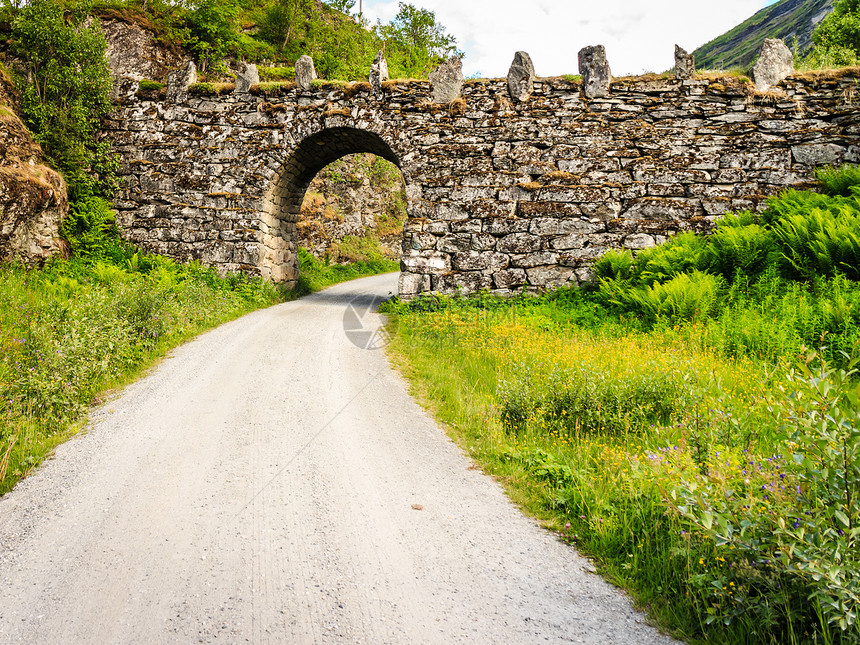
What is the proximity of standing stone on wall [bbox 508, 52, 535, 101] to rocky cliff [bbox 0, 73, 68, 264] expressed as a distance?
10609 millimetres

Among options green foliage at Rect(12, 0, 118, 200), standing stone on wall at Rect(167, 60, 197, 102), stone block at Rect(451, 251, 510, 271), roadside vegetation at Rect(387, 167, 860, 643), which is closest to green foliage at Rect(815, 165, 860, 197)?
roadside vegetation at Rect(387, 167, 860, 643)

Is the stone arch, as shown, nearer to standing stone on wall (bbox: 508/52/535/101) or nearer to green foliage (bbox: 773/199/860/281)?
standing stone on wall (bbox: 508/52/535/101)

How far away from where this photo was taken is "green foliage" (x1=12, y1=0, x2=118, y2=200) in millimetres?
10977

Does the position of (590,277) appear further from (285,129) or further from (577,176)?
(285,129)

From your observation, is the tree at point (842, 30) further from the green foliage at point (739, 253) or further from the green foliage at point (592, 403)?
the green foliage at point (592, 403)

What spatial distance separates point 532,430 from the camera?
4676 millimetres

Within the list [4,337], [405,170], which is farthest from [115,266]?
[405,170]

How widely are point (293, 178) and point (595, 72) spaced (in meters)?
7.78

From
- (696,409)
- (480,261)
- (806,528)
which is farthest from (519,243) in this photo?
(806,528)

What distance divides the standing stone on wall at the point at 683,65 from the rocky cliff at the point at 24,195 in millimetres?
14125

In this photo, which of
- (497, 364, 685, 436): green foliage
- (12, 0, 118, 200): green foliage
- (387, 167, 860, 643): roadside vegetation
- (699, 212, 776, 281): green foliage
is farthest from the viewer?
(12, 0, 118, 200): green foliage

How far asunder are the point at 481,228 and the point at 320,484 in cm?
798

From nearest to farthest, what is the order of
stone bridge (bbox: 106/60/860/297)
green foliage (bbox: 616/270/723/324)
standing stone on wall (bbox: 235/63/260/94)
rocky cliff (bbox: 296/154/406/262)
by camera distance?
green foliage (bbox: 616/270/723/324)
stone bridge (bbox: 106/60/860/297)
standing stone on wall (bbox: 235/63/260/94)
rocky cliff (bbox: 296/154/406/262)

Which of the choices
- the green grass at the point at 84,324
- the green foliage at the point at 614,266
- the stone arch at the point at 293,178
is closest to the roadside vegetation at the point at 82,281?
the green grass at the point at 84,324
